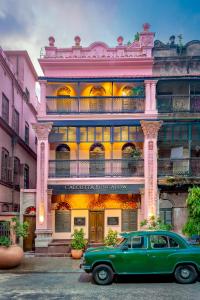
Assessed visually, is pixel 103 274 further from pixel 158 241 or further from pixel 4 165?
pixel 4 165

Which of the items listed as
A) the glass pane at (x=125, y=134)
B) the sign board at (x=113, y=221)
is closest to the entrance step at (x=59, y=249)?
the sign board at (x=113, y=221)

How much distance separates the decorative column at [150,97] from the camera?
916 inches

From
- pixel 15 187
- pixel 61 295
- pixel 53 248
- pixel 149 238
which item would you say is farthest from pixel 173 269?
pixel 15 187

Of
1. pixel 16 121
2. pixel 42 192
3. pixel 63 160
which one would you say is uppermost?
pixel 16 121

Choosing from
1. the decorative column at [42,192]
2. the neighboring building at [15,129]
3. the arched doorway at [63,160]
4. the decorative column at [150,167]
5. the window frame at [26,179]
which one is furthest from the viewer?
the window frame at [26,179]

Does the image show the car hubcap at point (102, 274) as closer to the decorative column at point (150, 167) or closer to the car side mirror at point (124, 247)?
the car side mirror at point (124, 247)

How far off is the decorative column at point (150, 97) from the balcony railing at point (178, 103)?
0.74 m

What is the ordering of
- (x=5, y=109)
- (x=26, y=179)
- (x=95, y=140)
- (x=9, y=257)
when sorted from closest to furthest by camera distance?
(x=9, y=257) < (x=95, y=140) < (x=5, y=109) < (x=26, y=179)

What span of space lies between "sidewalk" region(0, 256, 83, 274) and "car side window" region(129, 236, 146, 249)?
373 cm

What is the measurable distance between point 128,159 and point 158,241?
995 cm

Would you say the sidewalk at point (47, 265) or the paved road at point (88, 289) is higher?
the paved road at point (88, 289)

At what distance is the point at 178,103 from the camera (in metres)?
24.6

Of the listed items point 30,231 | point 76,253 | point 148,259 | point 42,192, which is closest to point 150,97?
point 42,192

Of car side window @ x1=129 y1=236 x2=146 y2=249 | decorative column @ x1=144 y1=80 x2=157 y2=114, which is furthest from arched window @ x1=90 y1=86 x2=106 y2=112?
car side window @ x1=129 y1=236 x2=146 y2=249
